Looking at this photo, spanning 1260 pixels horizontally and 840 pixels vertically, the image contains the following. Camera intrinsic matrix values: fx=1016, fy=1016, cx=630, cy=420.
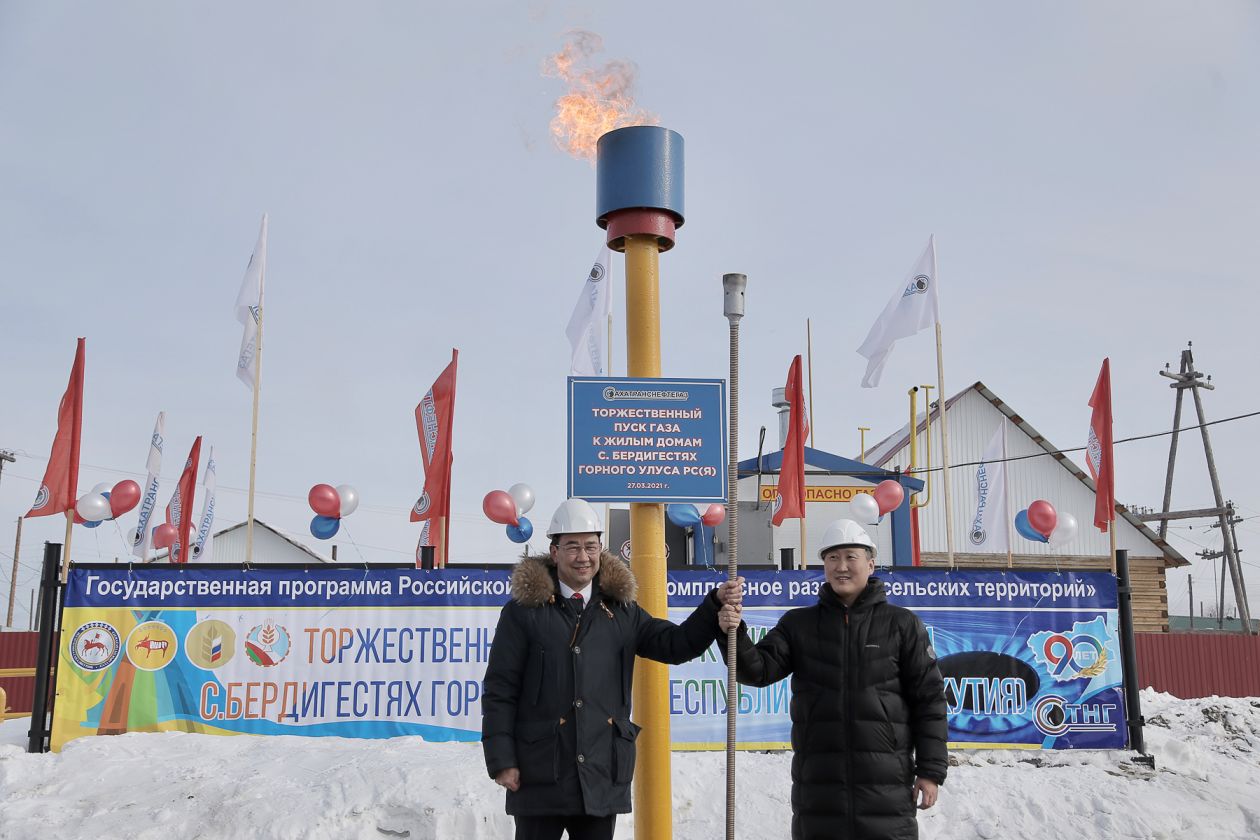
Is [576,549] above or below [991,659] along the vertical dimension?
above

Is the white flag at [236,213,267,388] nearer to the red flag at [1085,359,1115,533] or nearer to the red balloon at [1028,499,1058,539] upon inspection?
the red flag at [1085,359,1115,533]

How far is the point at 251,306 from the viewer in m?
12.3

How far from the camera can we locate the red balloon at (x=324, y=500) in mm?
14617

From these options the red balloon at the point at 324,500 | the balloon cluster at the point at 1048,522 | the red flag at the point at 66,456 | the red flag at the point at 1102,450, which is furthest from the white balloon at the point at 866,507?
the red flag at the point at 66,456

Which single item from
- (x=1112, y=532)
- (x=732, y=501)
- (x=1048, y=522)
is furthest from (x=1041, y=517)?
(x=732, y=501)

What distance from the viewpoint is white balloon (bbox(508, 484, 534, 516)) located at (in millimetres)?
16953

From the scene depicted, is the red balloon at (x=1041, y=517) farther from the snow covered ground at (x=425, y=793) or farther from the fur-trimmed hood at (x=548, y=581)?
the fur-trimmed hood at (x=548, y=581)

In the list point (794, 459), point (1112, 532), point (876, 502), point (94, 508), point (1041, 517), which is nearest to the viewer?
point (1112, 532)

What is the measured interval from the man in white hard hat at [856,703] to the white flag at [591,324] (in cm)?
1264

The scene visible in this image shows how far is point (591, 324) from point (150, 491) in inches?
365

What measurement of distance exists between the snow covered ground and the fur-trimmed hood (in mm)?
3135

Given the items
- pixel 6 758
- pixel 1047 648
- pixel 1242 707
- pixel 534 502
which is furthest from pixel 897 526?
pixel 6 758

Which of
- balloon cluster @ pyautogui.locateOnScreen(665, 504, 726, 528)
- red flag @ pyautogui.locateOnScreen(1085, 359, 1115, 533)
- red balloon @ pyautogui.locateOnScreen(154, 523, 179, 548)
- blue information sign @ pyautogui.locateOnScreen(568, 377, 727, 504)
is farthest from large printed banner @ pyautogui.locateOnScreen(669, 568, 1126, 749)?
red balloon @ pyautogui.locateOnScreen(154, 523, 179, 548)

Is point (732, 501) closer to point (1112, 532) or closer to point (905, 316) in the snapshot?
point (1112, 532)
